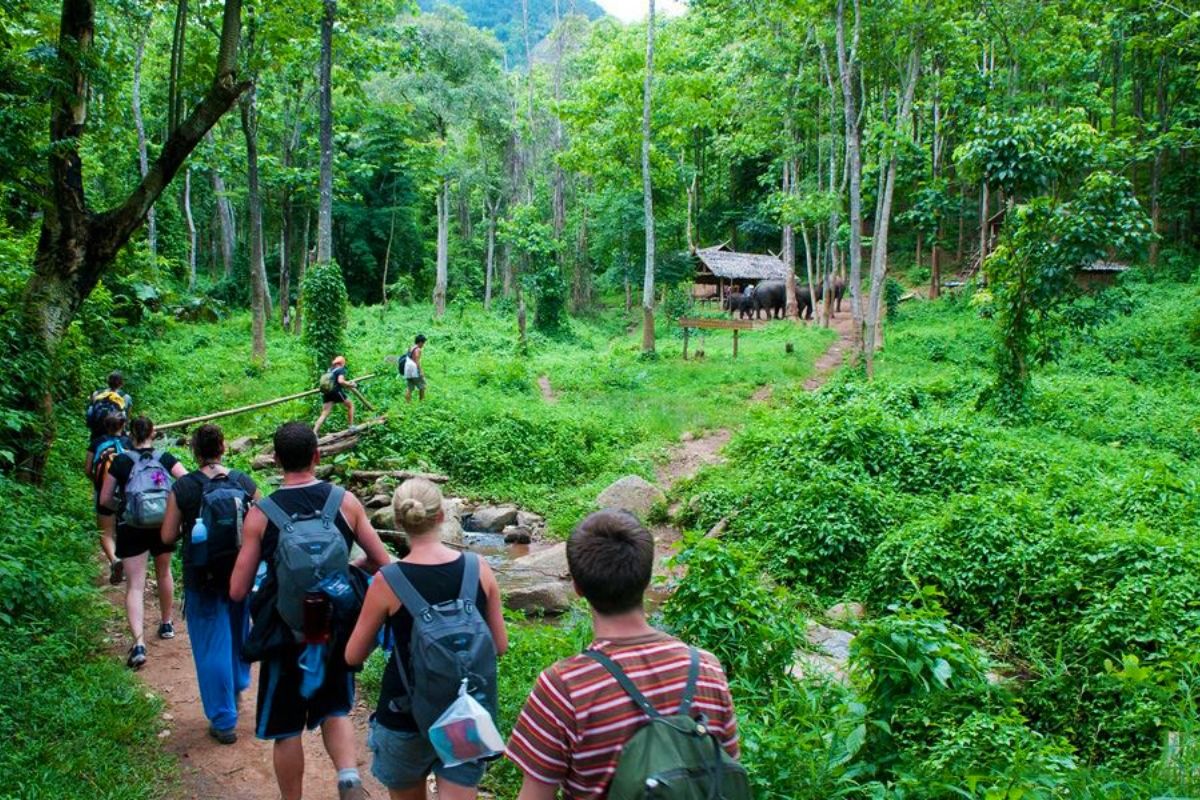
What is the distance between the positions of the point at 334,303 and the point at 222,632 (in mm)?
11628

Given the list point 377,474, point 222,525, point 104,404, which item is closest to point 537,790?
point 222,525

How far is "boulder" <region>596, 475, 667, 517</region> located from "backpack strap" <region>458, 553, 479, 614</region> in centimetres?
819

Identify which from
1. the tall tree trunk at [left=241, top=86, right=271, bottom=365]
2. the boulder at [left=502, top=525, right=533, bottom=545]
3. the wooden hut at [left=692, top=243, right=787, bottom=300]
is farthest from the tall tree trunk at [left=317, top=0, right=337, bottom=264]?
the wooden hut at [left=692, top=243, right=787, bottom=300]

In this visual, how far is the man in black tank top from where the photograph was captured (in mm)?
3498

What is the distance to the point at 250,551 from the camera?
3.58 metres

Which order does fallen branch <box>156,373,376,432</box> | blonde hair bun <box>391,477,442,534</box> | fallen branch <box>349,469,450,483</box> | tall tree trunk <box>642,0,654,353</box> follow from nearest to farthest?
blonde hair bun <box>391,477,442,534</box> → fallen branch <box>156,373,376,432</box> → fallen branch <box>349,469,450,483</box> → tall tree trunk <box>642,0,654,353</box>

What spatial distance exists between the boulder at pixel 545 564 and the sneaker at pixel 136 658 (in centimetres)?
419

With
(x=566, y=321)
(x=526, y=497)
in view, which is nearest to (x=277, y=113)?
(x=566, y=321)

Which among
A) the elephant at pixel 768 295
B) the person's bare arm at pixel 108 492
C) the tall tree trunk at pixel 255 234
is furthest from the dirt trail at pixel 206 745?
the elephant at pixel 768 295

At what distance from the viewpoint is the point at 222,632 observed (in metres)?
4.47

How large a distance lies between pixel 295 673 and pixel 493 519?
25.9 feet

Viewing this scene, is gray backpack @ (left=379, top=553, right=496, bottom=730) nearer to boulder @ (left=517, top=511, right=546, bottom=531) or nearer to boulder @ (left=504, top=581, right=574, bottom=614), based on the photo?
boulder @ (left=504, top=581, right=574, bottom=614)

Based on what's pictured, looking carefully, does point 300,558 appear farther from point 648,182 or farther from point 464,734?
point 648,182

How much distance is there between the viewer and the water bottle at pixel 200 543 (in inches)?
167
